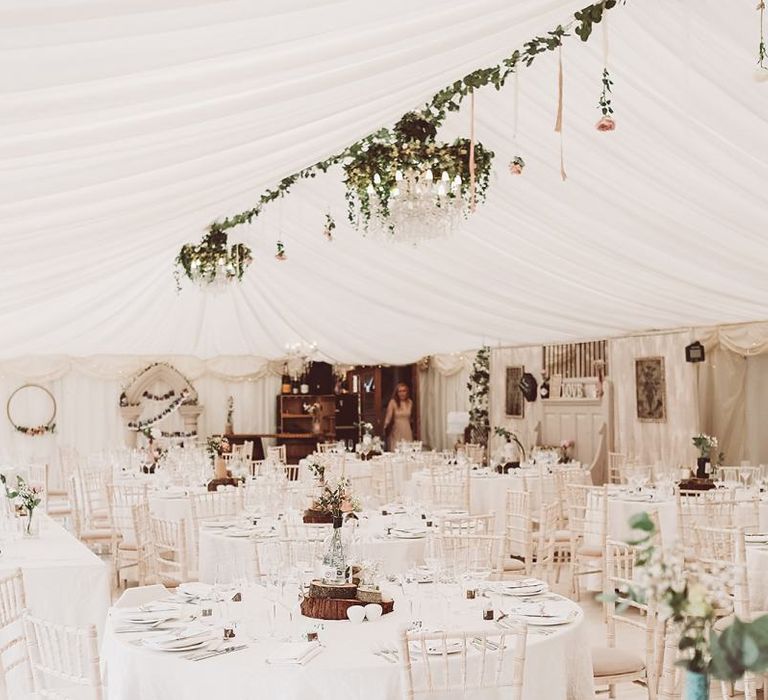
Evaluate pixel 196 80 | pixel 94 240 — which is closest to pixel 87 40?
pixel 196 80

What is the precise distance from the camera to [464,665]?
336cm

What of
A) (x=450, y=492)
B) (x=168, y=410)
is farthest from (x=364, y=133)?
(x=168, y=410)

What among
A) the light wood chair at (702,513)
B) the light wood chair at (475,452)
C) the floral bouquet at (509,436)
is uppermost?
the floral bouquet at (509,436)

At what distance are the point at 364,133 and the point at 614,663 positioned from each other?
10.1 ft

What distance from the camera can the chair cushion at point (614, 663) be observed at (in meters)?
4.59

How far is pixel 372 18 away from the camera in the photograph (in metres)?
3.16

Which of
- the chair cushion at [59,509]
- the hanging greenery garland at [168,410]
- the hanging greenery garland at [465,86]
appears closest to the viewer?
the hanging greenery garland at [465,86]

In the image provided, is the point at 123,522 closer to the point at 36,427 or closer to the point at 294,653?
the point at 294,653

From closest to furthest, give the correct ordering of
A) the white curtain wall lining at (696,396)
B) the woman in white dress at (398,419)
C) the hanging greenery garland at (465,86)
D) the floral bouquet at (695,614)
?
1. the floral bouquet at (695,614)
2. the hanging greenery garland at (465,86)
3. the white curtain wall lining at (696,396)
4. the woman in white dress at (398,419)

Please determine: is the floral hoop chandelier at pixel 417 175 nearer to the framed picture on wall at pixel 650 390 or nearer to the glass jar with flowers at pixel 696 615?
the glass jar with flowers at pixel 696 615

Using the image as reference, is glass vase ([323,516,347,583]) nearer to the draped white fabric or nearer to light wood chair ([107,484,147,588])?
light wood chair ([107,484,147,588])

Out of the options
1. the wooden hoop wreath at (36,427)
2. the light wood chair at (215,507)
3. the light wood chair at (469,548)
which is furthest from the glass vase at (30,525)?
the wooden hoop wreath at (36,427)

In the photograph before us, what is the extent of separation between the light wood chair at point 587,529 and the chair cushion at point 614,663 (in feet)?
9.78

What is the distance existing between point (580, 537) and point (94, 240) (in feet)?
19.0
